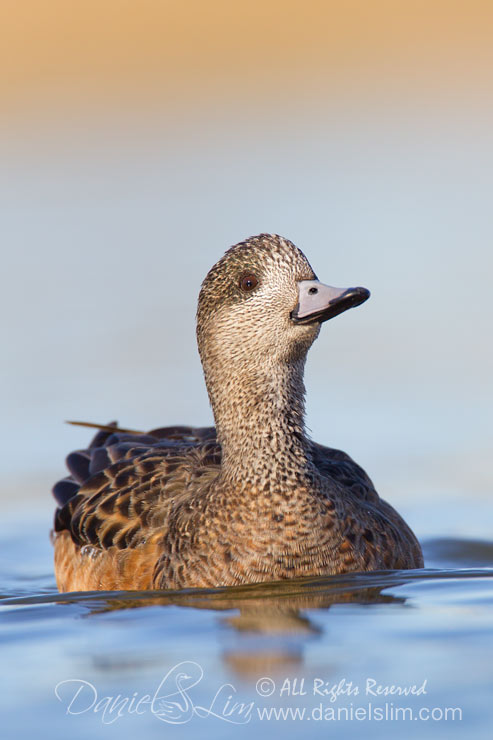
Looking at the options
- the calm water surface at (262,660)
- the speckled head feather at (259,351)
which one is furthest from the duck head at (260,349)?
the calm water surface at (262,660)

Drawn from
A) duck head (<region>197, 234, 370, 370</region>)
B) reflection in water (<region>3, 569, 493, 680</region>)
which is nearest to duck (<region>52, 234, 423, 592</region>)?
duck head (<region>197, 234, 370, 370</region>)

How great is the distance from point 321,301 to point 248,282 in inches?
21.4

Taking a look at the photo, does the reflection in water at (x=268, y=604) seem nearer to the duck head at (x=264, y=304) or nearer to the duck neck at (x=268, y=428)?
the duck neck at (x=268, y=428)

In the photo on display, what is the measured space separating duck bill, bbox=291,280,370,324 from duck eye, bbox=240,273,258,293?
28 centimetres

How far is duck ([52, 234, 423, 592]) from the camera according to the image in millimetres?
7508

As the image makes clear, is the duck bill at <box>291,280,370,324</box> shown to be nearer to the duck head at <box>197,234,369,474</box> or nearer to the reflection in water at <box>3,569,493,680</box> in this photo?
the duck head at <box>197,234,369,474</box>

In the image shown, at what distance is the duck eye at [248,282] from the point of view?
25.4 ft

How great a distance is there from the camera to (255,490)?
7.71 m

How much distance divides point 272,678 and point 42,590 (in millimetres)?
4064

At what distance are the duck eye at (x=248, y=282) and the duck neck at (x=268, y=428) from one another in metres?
0.45

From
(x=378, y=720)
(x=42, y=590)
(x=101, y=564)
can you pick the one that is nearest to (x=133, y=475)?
(x=101, y=564)

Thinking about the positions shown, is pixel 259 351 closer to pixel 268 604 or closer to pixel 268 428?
pixel 268 428

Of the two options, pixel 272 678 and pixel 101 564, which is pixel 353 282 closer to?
pixel 101 564

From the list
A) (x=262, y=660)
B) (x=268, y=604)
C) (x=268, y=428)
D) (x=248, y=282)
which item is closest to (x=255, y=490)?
(x=268, y=428)
